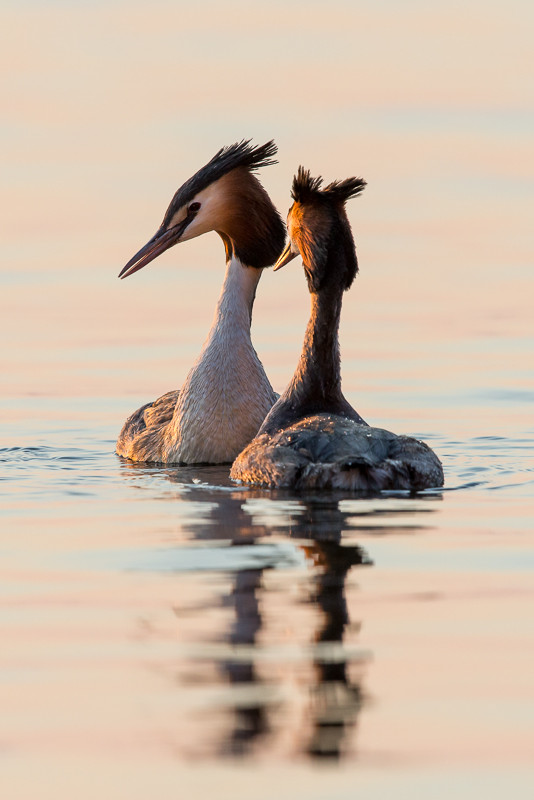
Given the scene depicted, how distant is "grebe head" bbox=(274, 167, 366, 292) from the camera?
10086 millimetres

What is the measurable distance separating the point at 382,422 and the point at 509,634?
7.21m

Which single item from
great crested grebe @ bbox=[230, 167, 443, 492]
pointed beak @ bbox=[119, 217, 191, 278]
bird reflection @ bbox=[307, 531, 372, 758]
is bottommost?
bird reflection @ bbox=[307, 531, 372, 758]

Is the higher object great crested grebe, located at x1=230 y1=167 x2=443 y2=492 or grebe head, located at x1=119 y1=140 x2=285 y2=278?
grebe head, located at x1=119 y1=140 x2=285 y2=278

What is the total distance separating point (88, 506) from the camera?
30.0 ft

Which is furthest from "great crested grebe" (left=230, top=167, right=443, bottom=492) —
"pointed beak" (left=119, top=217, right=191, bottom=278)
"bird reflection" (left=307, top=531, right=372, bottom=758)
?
"bird reflection" (left=307, top=531, right=372, bottom=758)

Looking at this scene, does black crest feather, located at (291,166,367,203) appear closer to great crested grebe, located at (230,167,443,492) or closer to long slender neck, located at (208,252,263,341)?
great crested grebe, located at (230,167,443,492)

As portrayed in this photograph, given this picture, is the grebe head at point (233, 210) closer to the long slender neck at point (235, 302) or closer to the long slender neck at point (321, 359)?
the long slender neck at point (235, 302)

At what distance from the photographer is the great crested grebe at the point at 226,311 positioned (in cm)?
1123

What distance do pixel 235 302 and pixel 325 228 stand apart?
5.35 feet

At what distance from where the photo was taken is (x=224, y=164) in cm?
1152

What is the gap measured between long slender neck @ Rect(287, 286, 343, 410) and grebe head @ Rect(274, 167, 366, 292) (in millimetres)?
112

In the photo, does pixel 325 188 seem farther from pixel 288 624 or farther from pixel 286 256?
pixel 288 624

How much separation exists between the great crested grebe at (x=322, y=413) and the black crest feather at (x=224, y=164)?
1.14 metres

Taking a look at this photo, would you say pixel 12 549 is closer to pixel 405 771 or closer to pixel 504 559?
pixel 504 559
